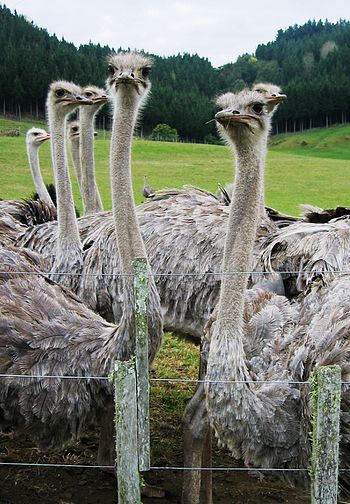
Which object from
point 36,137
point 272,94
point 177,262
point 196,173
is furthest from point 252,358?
point 196,173

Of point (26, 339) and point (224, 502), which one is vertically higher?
point (26, 339)

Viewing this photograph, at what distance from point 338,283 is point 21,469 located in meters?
2.18

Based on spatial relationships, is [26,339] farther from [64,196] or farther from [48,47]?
[48,47]

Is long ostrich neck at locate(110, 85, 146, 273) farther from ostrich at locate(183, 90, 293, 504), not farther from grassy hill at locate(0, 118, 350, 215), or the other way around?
grassy hill at locate(0, 118, 350, 215)

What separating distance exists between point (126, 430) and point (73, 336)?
131 centimetres

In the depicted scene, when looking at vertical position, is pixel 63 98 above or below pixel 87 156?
above

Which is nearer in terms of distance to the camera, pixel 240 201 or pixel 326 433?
pixel 326 433

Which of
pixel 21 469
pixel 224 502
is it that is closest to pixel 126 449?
pixel 224 502

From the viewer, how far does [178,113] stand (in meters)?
53.9

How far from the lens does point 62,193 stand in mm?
5211

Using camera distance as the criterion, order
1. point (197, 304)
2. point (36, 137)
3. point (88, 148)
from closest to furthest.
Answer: point (197, 304)
point (88, 148)
point (36, 137)

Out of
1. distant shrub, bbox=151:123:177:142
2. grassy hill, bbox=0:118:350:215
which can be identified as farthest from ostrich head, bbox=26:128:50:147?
distant shrub, bbox=151:123:177:142

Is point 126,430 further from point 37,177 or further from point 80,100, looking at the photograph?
point 37,177

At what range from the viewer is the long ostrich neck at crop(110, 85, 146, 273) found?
3738 mm
